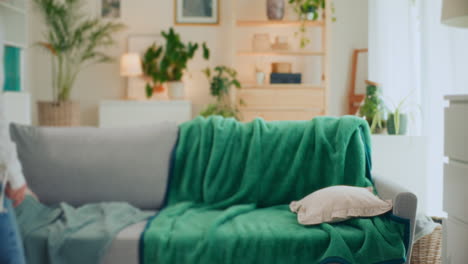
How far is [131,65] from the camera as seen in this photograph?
578 cm

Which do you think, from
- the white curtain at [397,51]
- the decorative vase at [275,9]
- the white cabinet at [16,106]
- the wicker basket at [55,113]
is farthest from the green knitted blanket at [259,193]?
the wicker basket at [55,113]

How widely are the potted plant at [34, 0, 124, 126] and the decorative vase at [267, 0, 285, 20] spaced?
182cm

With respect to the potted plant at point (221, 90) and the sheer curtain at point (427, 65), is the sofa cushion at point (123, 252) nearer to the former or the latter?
the sheer curtain at point (427, 65)

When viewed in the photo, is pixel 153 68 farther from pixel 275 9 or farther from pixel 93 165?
pixel 93 165

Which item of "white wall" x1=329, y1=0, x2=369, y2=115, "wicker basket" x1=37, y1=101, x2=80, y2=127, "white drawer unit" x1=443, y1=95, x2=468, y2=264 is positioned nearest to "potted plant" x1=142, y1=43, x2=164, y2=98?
"wicker basket" x1=37, y1=101, x2=80, y2=127

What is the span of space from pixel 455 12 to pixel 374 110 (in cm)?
122

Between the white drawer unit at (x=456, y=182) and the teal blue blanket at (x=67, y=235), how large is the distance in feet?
4.18

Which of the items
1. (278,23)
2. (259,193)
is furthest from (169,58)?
(259,193)

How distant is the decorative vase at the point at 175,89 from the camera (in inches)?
227

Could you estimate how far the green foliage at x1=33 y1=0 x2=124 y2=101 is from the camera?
5730 mm

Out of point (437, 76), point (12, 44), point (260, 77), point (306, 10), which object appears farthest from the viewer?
point (260, 77)

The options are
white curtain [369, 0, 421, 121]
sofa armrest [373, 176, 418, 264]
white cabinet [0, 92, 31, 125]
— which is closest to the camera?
sofa armrest [373, 176, 418, 264]

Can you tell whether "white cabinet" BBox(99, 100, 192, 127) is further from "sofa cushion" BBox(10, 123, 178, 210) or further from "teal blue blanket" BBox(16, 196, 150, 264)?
"teal blue blanket" BBox(16, 196, 150, 264)

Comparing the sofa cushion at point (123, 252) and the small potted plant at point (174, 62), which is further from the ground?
the small potted plant at point (174, 62)
